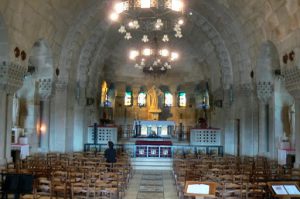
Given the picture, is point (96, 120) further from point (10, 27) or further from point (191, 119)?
point (10, 27)

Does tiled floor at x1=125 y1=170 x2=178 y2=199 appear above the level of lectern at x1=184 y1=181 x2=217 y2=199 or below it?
below

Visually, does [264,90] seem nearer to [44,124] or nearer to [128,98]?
[44,124]

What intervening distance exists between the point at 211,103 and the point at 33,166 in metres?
20.0

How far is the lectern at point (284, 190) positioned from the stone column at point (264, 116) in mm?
14307

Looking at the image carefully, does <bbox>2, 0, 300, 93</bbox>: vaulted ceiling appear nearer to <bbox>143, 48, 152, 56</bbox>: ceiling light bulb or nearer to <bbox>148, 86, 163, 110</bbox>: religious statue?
<bbox>148, 86, 163, 110</bbox>: religious statue

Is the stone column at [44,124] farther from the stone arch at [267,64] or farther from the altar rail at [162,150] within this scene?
the stone arch at [267,64]

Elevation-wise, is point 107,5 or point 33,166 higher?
point 107,5

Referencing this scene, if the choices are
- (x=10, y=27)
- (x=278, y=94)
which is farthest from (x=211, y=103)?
(x=10, y=27)

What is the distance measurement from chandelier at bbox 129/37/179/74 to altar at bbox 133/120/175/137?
155 inches

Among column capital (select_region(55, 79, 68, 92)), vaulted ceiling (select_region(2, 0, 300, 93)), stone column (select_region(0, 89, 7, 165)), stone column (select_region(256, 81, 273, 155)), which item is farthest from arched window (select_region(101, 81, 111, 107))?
stone column (select_region(0, 89, 7, 165))

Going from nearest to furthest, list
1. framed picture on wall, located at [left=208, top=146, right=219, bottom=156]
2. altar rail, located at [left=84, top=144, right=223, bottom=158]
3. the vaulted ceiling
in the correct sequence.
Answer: the vaulted ceiling
altar rail, located at [left=84, top=144, right=223, bottom=158]
framed picture on wall, located at [left=208, top=146, right=219, bottom=156]

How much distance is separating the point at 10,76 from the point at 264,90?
13.5 meters

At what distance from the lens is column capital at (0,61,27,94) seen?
57.2 ft

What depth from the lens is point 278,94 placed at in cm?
2284
